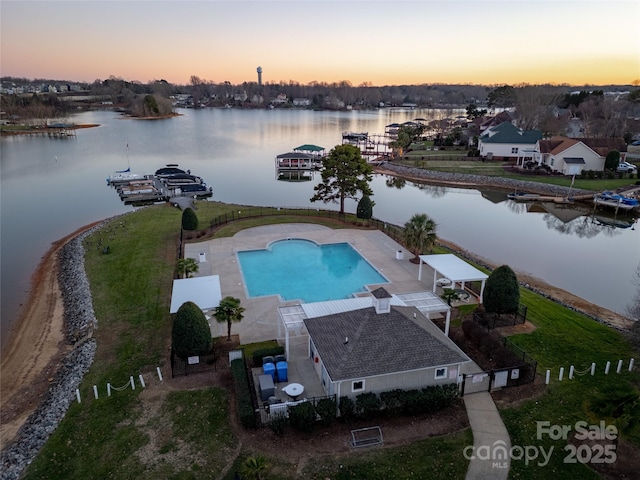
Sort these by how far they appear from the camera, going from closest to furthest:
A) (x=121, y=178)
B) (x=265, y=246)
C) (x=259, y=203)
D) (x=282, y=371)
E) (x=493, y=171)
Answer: (x=282, y=371), (x=265, y=246), (x=259, y=203), (x=121, y=178), (x=493, y=171)

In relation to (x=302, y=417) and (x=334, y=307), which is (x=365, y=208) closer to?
(x=334, y=307)

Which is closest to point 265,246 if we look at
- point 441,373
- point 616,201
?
point 441,373

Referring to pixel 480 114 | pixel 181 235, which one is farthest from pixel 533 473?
pixel 480 114

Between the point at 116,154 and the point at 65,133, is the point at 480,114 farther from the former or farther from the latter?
the point at 65,133

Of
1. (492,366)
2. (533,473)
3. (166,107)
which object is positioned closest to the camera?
(533,473)

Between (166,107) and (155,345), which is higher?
(166,107)

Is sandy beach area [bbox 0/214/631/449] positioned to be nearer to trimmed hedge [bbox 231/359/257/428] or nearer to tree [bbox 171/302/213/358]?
tree [bbox 171/302/213/358]
